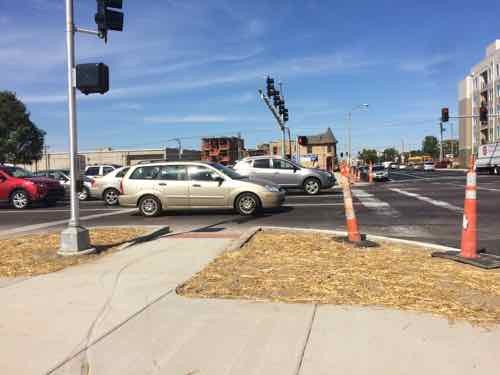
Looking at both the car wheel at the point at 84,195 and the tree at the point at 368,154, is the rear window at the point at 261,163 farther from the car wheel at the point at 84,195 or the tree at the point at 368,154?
the tree at the point at 368,154

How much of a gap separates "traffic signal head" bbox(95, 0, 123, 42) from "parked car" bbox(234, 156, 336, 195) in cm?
1292

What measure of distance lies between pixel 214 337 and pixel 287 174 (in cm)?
1648

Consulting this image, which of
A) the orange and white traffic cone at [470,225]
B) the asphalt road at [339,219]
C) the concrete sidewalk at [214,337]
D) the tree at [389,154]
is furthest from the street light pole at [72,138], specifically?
the tree at [389,154]

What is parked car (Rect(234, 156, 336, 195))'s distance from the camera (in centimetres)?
1989

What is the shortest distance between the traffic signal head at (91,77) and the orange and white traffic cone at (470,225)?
5.57 meters

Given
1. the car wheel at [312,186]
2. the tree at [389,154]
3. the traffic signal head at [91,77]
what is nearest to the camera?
the traffic signal head at [91,77]

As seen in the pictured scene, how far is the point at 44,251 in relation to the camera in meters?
7.38

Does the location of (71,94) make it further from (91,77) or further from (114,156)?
(114,156)

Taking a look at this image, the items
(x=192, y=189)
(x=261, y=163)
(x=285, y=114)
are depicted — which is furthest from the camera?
(x=285, y=114)

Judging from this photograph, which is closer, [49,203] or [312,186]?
[49,203]

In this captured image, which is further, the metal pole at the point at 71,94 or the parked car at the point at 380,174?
the parked car at the point at 380,174

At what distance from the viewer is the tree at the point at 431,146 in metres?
164

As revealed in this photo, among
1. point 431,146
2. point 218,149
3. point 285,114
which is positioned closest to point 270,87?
point 285,114

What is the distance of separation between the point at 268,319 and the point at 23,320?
7.30 feet
